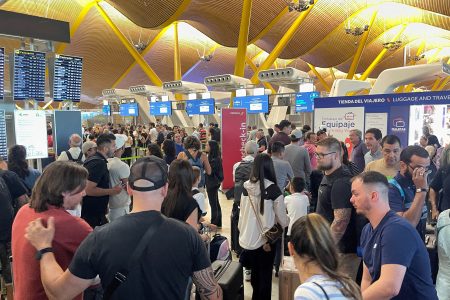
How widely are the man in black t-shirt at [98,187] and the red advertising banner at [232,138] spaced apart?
18.6 ft

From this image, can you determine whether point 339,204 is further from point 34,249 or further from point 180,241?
point 34,249

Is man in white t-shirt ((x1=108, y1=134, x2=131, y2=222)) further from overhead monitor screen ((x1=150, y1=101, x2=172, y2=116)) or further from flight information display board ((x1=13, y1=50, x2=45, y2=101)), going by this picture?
overhead monitor screen ((x1=150, y1=101, x2=172, y2=116))

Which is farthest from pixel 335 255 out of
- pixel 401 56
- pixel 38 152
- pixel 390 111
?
pixel 401 56

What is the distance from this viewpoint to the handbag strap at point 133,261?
1625mm

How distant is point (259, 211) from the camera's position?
3.58 m

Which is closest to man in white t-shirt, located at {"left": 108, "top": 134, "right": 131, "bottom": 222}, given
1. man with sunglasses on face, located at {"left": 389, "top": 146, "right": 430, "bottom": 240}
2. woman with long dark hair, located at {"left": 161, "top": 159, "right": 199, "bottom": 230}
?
woman with long dark hair, located at {"left": 161, "top": 159, "right": 199, "bottom": 230}

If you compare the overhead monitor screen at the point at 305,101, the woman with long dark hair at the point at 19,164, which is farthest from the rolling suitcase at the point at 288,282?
the overhead monitor screen at the point at 305,101

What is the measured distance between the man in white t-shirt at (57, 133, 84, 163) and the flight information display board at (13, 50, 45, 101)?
3.14 feet

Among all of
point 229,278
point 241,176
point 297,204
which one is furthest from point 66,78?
point 229,278

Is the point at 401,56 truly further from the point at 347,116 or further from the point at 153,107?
the point at 347,116

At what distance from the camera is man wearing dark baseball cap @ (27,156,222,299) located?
163 cm

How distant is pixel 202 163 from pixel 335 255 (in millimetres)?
4858

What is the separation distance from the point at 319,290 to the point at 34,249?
1.45 m

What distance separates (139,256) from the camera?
1.63m
